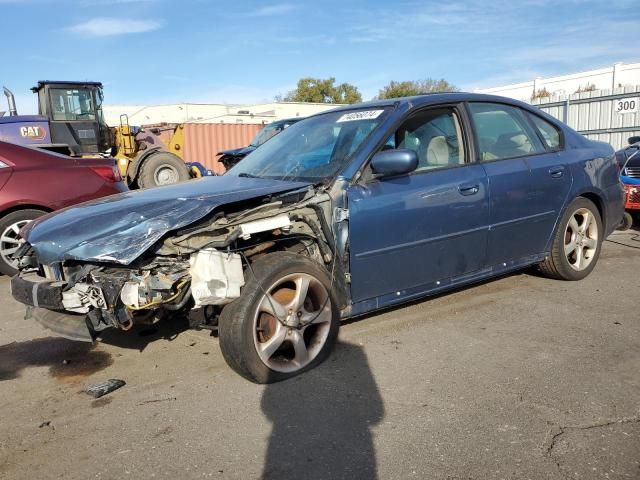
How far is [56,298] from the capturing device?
3113 mm

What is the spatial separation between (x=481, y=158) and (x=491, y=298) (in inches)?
50.9

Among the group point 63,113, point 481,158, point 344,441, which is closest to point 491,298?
point 481,158

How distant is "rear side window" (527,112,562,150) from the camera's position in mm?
4789

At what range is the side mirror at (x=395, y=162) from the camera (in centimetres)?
349

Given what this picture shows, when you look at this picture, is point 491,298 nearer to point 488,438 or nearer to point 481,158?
point 481,158

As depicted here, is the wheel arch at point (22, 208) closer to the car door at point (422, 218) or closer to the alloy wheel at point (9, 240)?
the alloy wheel at point (9, 240)

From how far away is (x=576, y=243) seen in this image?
5047mm

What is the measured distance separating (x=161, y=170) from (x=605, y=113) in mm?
13065

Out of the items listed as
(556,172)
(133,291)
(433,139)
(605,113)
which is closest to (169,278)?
(133,291)

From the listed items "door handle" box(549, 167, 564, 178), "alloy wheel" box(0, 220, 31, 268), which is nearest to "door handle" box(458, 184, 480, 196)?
"door handle" box(549, 167, 564, 178)

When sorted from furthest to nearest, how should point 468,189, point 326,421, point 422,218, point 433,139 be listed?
1. point 433,139
2. point 468,189
3. point 422,218
4. point 326,421

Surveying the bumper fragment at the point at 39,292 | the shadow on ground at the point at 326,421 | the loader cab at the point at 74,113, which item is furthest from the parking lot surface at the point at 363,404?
the loader cab at the point at 74,113

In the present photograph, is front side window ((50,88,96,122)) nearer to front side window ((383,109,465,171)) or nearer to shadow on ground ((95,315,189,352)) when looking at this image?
shadow on ground ((95,315,189,352))

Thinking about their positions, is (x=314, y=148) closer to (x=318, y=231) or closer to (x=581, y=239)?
(x=318, y=231)
